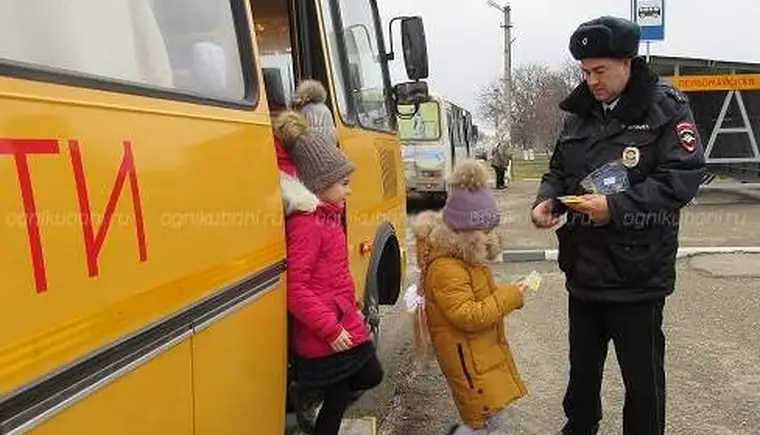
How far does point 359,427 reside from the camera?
14.3 ft

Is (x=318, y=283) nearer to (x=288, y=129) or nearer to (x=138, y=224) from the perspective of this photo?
(x=288, y=129)

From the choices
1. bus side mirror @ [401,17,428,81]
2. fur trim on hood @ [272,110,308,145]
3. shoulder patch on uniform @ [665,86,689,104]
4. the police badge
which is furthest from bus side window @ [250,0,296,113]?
shoulder patch on uniform @ [665,86,689,104]

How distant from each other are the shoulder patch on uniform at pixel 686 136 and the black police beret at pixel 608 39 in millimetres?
344

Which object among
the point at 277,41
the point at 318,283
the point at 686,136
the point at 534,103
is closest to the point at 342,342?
the point at 318,283

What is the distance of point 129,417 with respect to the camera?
204cm

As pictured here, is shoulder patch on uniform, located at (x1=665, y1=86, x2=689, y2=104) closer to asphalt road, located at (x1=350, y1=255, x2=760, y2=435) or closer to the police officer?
the police officer

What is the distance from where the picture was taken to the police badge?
337cm

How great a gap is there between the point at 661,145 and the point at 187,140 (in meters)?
1.92

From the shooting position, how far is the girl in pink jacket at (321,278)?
3.15 m

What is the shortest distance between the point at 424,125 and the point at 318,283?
16539mm

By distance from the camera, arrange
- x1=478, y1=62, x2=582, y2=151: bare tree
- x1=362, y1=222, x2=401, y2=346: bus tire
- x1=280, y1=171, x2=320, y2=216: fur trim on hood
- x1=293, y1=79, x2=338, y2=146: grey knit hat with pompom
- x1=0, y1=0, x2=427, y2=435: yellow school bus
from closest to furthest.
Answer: x1=0, y1=0, x2=427, y2=435: yellow school bus < x1=280, y1=171, x2=320, y2=216: fur trim on hood < x1=293, y1=79, x2=338, y2=146: grey knit hat with pompom < x1=362, y1=222, x2=401, y2=346: bus tire < x1=478, y1=62, x2=582, y2=151: bare tree

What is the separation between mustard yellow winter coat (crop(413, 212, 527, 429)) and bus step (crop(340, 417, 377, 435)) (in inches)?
29.4

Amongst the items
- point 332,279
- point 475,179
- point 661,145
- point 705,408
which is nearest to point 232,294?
point 332,279

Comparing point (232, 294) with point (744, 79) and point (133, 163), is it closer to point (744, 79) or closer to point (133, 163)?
point (133, 163)
